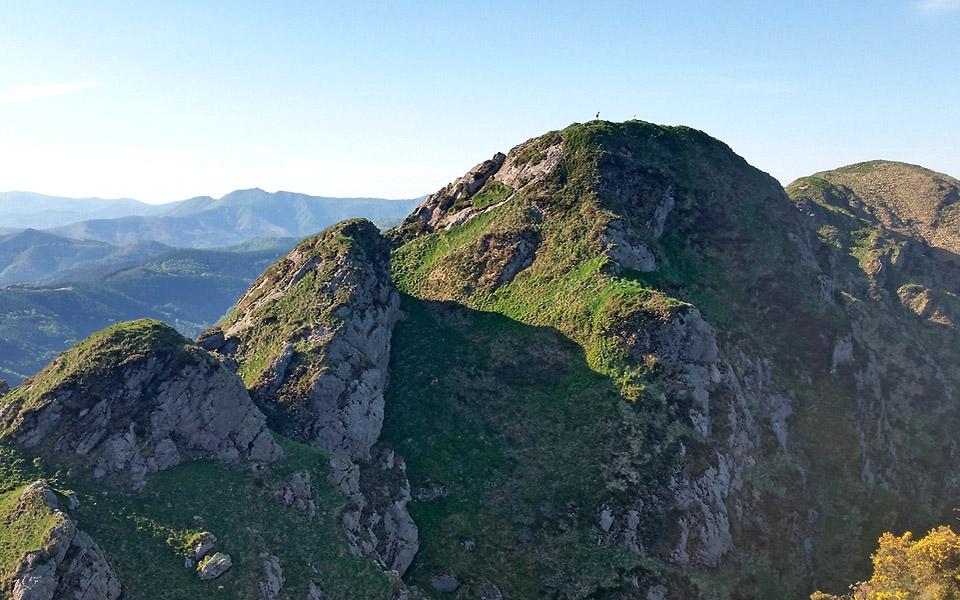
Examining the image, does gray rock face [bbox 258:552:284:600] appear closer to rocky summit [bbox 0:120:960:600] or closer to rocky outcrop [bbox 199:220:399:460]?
rocky summit [bbox 0:120:960:600]

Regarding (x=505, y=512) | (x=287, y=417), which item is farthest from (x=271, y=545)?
(x=505, y=512)

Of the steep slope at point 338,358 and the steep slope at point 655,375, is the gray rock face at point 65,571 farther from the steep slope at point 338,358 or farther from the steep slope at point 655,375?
the steep slope at point 655,375

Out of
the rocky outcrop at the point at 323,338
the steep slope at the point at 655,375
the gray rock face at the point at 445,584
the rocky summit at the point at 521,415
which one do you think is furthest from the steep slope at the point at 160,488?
the steep slope at the point at 655,375

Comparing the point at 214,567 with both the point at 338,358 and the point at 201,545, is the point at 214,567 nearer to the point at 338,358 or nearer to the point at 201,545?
the point at 201,545

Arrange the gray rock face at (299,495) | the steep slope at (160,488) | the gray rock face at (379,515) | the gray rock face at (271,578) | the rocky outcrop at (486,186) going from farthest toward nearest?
the rocky outcrop at (486,186) → the gray rock face at (379,515) → the gray rock face at (299,495) → the gray rock face at (271,578) → the steep slope at (160,488)

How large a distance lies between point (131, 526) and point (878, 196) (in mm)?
161134

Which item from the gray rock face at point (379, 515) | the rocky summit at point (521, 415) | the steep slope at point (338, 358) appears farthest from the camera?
the steep slope at point (338, 358)

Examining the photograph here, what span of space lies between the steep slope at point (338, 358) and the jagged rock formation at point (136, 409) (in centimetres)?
663

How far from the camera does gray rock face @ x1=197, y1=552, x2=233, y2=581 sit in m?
34.4

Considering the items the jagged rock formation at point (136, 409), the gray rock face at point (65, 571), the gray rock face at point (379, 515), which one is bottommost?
the gray rock face at point (379, 515)

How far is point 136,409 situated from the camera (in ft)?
138

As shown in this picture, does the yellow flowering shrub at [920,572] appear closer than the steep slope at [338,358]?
Yes

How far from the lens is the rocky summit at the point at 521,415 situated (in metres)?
38.7

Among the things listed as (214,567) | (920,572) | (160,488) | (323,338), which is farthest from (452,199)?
(920,572)
